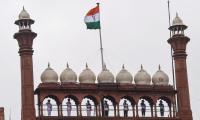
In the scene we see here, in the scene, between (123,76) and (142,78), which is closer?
(123,76)

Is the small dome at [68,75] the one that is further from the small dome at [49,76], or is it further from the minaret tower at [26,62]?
the minaret tower at [26,62]

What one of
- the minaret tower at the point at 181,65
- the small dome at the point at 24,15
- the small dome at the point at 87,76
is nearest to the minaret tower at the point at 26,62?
the small dome at the point at 24,15

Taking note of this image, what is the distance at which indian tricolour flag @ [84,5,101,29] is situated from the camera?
166ft

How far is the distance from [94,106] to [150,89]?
13.0 feet

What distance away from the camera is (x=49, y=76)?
47.8 metres

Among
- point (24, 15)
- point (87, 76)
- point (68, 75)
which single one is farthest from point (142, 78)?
point (24, 15)

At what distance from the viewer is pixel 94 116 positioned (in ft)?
158

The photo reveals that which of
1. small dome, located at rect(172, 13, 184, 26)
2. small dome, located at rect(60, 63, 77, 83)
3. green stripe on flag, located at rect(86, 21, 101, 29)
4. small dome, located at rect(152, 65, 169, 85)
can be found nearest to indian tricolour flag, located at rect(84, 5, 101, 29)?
green stripe on flag, located at rect(86, 21, 101, 29)

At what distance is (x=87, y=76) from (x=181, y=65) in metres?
6.97

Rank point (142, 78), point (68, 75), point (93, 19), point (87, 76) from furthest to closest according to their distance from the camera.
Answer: point (93, 19)
point (142, 78)
point (87, 76)
point (68, 75)

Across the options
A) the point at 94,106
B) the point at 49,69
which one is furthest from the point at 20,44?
the point at 94,106

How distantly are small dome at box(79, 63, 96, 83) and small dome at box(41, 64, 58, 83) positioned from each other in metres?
1.71

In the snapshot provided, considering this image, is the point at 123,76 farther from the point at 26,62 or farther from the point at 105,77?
the point at 26,62

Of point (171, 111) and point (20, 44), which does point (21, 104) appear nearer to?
point (20, 44)
